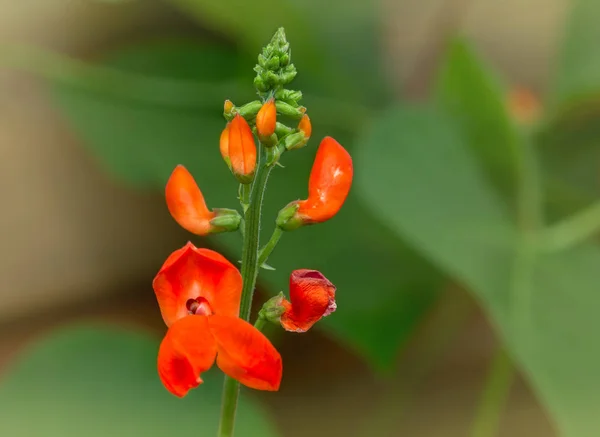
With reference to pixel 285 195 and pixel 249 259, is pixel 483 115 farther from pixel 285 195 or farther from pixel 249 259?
pixel 249 259

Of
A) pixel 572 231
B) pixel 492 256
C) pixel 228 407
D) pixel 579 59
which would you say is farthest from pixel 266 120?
pixel 579 59

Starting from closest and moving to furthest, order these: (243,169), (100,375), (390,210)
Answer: (243,169) < (390,210) < (100,375)

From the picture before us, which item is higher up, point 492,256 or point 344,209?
point 344,209

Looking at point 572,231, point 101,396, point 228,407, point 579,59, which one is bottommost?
point 228,407

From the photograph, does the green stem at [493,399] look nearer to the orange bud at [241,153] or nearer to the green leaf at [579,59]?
the green leaf at [579,59]

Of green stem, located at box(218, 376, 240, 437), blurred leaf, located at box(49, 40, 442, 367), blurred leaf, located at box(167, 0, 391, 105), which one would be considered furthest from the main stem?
blurred leaf, located at box(167, 0, 391, 105)

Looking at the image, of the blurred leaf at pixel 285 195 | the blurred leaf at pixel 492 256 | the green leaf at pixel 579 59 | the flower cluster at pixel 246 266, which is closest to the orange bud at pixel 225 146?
the flower cluster at pixel 246 266

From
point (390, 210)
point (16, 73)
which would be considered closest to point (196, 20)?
point (16, 73)

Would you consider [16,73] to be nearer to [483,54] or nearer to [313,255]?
[313,255]
